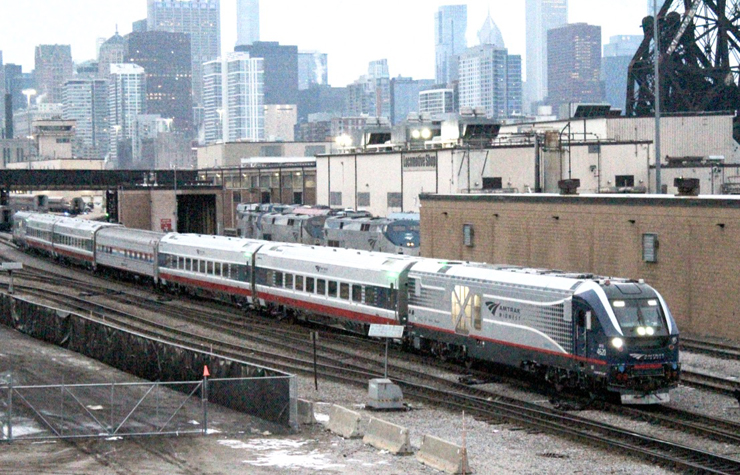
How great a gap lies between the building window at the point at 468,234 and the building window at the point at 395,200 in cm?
2641

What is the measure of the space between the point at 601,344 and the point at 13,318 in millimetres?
24971

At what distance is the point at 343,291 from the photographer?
39281mm

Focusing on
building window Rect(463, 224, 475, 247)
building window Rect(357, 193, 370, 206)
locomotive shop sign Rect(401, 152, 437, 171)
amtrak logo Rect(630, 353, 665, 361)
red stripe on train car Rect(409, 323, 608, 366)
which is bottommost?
red stripe on train car Rect(409, 323, 608, 366)

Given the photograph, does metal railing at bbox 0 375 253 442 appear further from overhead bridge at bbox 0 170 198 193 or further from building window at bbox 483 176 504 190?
overhead bridge at bbox 0 170 198 193

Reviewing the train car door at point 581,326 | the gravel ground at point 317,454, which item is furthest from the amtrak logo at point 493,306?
the gravel ground at point 317,454

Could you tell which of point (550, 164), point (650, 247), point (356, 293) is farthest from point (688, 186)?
point (550, 164)

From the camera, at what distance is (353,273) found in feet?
126

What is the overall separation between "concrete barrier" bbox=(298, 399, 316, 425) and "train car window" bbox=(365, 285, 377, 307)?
39.5 feet

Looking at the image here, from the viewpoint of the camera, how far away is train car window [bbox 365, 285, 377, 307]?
36906 mm

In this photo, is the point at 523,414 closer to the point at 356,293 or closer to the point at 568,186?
the point at 356,293

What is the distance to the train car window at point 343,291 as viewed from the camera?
38969 millimetres

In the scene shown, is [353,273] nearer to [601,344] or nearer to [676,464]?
[601,344]

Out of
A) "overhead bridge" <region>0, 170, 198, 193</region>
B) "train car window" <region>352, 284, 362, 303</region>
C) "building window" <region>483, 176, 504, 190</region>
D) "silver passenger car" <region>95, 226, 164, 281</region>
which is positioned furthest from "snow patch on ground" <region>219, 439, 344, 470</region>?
"overhead bridge" <region>0, 170, 198, 193</region>

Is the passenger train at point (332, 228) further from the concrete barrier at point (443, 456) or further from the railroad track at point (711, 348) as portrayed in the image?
the concrete barrier at point (443, 456)
